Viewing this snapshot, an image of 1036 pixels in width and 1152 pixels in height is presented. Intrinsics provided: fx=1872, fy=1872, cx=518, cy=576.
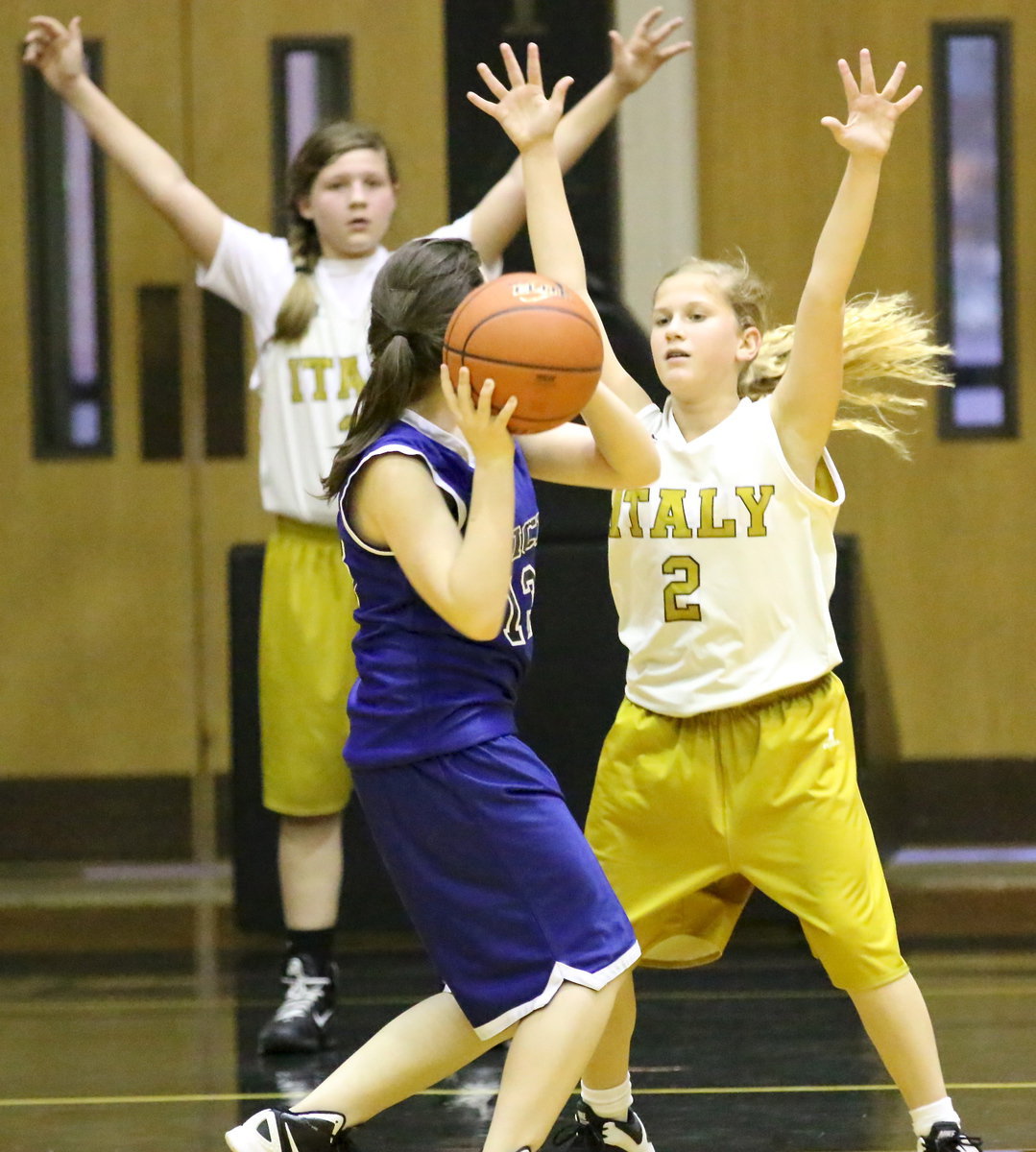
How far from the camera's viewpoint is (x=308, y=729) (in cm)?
369

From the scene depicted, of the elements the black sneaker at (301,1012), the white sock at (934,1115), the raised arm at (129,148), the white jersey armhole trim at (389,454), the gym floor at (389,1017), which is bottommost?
the gym floor at (389,1017)

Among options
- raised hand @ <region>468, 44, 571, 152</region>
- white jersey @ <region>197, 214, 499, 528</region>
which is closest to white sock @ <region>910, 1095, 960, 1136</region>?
raised hand @ <region>468, 44, 571, 152</region>

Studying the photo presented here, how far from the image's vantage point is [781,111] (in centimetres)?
520

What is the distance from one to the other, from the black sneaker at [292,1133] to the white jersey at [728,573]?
0.77 m

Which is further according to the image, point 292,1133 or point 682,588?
point 682,588

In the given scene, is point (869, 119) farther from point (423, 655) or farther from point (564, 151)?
point (564, 151)

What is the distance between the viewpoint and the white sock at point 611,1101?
282 cm

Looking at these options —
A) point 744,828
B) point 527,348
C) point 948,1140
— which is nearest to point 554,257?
point 527,348

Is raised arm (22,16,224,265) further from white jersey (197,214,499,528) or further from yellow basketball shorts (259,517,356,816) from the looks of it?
yellow basketball shorts (259,517,356,816)

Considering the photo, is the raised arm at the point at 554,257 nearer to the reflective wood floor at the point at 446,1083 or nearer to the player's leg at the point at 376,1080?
the player's leg at the point at 376,1080

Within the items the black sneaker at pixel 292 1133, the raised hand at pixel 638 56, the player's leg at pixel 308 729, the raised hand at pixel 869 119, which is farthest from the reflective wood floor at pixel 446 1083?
the raised hand at pixel 638 56

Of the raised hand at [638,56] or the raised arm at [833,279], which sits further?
the raised hand at [638,56]

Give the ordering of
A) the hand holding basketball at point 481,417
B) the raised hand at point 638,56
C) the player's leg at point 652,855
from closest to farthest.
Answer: the hand holding basketball at point 481,417, the player's leg at point 652,855, the raised hand at point 638,56

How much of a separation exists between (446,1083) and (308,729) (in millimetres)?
750
